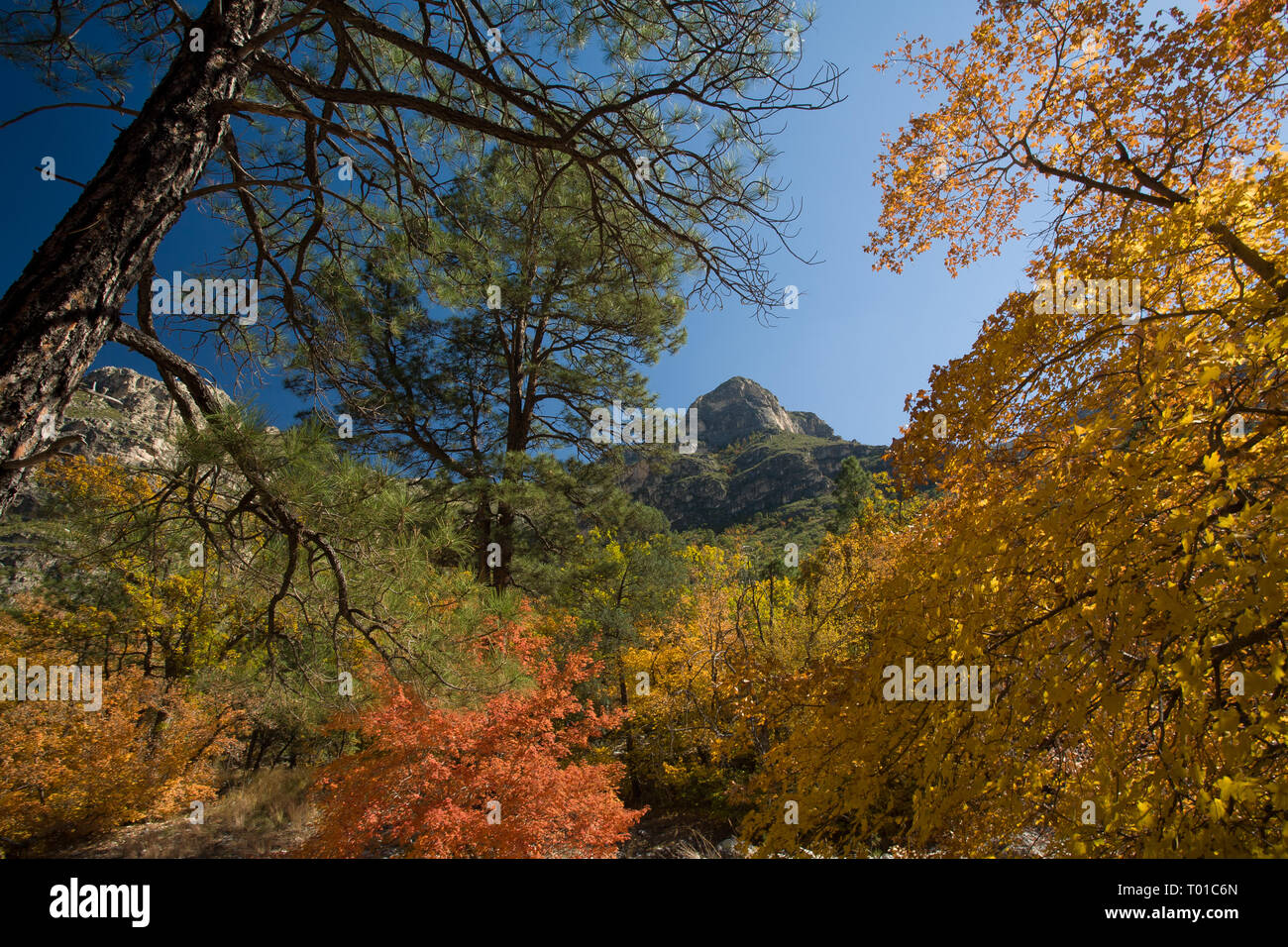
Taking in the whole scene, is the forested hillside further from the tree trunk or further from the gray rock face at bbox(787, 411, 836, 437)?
the gray rock face at bbox(787, 411, 836, 437)

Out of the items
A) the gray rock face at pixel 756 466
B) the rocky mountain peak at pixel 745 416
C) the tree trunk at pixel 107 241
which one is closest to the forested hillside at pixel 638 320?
the tree trunk at pixel 107 241

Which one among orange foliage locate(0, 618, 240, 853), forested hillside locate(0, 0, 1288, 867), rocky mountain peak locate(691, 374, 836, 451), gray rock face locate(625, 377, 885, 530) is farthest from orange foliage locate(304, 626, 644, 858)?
rocky mountain peak locate(691, 374, 836, 451)

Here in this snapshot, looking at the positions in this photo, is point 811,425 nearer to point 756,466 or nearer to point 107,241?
point 756,466

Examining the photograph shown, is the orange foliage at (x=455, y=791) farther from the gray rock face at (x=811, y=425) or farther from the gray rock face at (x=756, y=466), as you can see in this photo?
the gray rock face at (x=811, y=425)

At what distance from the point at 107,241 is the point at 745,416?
121m

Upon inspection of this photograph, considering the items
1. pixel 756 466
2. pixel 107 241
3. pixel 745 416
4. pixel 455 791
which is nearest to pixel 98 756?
pixel 455 791

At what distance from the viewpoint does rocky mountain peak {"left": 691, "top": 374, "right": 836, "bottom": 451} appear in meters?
116

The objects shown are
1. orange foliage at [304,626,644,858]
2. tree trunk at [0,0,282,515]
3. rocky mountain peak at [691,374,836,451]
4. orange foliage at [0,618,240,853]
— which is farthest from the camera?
rocky mountain peak at [691,374,836,451]

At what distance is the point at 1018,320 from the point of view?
290 centimetres

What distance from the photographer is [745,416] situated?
119m

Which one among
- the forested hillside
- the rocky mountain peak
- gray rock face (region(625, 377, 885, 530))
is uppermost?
the rocky mountain peak

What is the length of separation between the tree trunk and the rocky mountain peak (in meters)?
109

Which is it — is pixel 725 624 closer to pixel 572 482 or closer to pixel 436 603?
pixel 572 482

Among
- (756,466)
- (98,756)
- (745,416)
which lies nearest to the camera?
(98,756)
